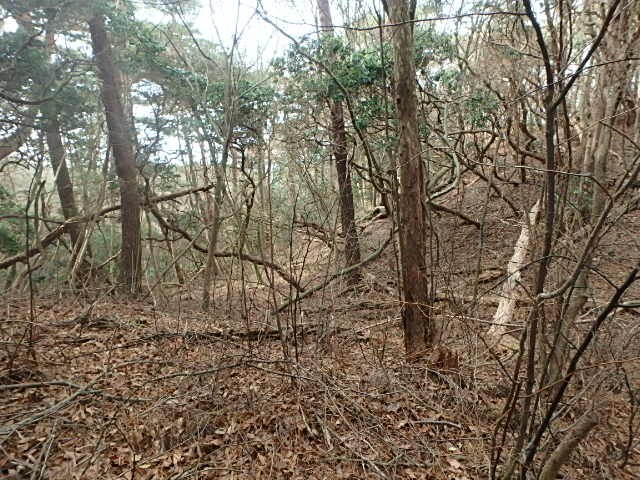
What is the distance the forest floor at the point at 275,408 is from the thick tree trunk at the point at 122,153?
143 inches

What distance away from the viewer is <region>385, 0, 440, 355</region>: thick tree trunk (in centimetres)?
414

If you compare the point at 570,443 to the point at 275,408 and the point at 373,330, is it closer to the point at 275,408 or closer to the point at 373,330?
the point at 275,408

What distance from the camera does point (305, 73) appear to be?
769 cm

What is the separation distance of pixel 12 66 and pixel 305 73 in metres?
5.31

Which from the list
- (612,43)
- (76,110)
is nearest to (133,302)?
(76,110)

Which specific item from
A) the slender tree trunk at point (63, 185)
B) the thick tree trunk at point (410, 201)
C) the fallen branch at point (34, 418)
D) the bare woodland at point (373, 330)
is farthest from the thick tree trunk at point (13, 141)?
the thick tree trunk at point (410, 201)

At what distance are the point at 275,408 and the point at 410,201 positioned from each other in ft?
8.04

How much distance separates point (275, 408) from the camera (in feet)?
11.4

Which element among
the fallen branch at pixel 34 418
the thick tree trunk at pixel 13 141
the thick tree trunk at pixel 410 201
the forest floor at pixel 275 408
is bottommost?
the forest floor at pixel 275 408

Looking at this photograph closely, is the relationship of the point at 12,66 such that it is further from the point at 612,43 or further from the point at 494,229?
the point at 494,229

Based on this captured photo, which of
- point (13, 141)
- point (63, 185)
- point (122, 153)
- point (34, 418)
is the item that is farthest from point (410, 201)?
point (13, 141)

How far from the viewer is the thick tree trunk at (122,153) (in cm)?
823

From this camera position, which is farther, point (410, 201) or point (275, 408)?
point (410, 201)

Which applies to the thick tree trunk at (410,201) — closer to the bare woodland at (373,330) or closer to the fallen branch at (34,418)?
the bare woodland at (373,330)
